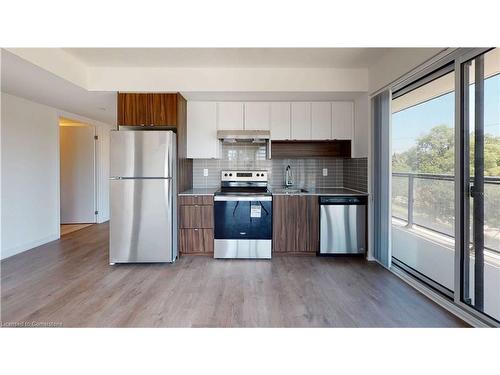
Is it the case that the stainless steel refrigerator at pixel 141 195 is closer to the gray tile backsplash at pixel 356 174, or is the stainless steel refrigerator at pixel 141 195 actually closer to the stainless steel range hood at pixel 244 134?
the stainless steel range hood at pixel 244 134

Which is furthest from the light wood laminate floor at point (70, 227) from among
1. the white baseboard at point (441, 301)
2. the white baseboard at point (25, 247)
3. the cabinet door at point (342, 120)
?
the white baseboard at point (441, 301)

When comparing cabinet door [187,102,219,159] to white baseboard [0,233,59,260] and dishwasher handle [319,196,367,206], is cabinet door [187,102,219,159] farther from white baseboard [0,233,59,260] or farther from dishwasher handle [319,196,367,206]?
white baseboard [0,233,59,260]

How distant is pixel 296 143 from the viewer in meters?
4.33

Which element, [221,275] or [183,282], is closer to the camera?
[183,282]

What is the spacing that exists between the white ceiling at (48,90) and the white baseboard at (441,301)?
4.19m

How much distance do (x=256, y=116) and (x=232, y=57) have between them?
101 cm

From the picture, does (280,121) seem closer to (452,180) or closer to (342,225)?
(342,225)

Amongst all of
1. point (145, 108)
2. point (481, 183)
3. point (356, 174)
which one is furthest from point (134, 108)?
point (481, 183)

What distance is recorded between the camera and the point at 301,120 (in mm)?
4066

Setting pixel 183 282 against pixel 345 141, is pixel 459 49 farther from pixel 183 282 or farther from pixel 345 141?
pixel 183 282

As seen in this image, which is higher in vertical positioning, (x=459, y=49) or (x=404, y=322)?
(x=459, y=49)

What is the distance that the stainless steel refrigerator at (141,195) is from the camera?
3.36 m
